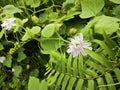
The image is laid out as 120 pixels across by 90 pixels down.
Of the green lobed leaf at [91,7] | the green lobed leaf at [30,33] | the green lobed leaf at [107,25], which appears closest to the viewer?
the green lobed leaf at [107,25]

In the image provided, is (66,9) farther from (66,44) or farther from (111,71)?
(111,71)

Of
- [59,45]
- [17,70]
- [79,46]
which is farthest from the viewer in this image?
[17,70]

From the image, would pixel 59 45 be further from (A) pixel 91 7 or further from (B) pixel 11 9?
(B) pixel 11 9

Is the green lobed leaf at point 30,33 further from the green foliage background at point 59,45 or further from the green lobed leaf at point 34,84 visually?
the green lobed leaf at point 34,84

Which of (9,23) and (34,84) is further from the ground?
(9,23)

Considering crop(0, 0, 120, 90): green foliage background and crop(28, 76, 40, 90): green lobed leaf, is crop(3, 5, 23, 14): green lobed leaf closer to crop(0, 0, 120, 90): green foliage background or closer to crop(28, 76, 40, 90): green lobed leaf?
crop(0, 0, 120, 90): green foliage background

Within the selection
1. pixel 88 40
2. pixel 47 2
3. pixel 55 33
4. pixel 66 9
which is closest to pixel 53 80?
pixel 88 40

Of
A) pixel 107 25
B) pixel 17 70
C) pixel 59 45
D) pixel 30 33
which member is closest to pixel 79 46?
pixel 107 25

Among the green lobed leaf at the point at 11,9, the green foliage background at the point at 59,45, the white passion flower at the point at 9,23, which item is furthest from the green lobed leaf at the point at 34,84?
the green lobed leaf at the point at 11,9
